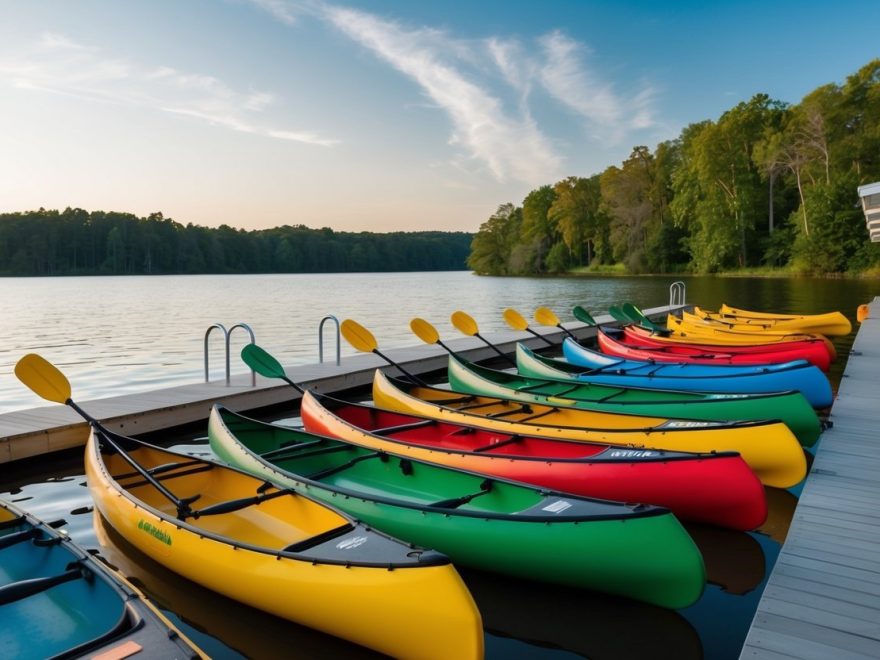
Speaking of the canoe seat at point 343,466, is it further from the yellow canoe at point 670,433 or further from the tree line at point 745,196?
the tree line at point 745,196

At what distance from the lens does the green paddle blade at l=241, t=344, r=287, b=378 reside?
9.13m

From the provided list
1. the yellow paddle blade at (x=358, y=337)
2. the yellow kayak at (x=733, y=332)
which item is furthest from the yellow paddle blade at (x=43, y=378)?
the yellow kayak at (x=733, y=332)

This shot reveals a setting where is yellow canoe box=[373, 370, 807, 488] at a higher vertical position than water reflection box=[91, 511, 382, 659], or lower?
higher

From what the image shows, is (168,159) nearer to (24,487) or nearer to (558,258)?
(24,487)

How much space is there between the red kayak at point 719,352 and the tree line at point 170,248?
10638cm

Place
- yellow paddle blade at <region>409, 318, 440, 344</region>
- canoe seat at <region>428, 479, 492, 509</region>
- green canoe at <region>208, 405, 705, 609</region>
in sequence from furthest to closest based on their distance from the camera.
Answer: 1. yellow paddle blade at <region>409, 318, 440, 344</region>
2. canoe seat at <region>428, 479, 492, 509</region>
3. green canoe at <region>208, 405, 705, 609</region>

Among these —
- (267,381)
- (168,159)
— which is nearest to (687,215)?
(168,159)

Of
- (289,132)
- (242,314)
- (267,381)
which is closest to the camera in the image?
(267,381)

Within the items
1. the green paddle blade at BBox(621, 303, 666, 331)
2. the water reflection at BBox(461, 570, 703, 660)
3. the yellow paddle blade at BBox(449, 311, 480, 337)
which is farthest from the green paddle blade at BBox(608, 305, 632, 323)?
the water reflection at BBox(461, 570, 703, 660)

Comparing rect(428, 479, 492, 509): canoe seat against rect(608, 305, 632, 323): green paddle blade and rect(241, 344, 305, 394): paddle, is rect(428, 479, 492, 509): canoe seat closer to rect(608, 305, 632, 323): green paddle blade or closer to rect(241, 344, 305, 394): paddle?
rect(241, 344, 305, 394): paddle

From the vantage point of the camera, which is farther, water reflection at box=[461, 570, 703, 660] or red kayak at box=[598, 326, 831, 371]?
red kayak at box=[598, 326, 831, 371]

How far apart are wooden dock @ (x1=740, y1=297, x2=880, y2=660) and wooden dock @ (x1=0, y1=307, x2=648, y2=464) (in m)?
7.53

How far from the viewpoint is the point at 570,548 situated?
422 cm

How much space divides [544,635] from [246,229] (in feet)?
447
